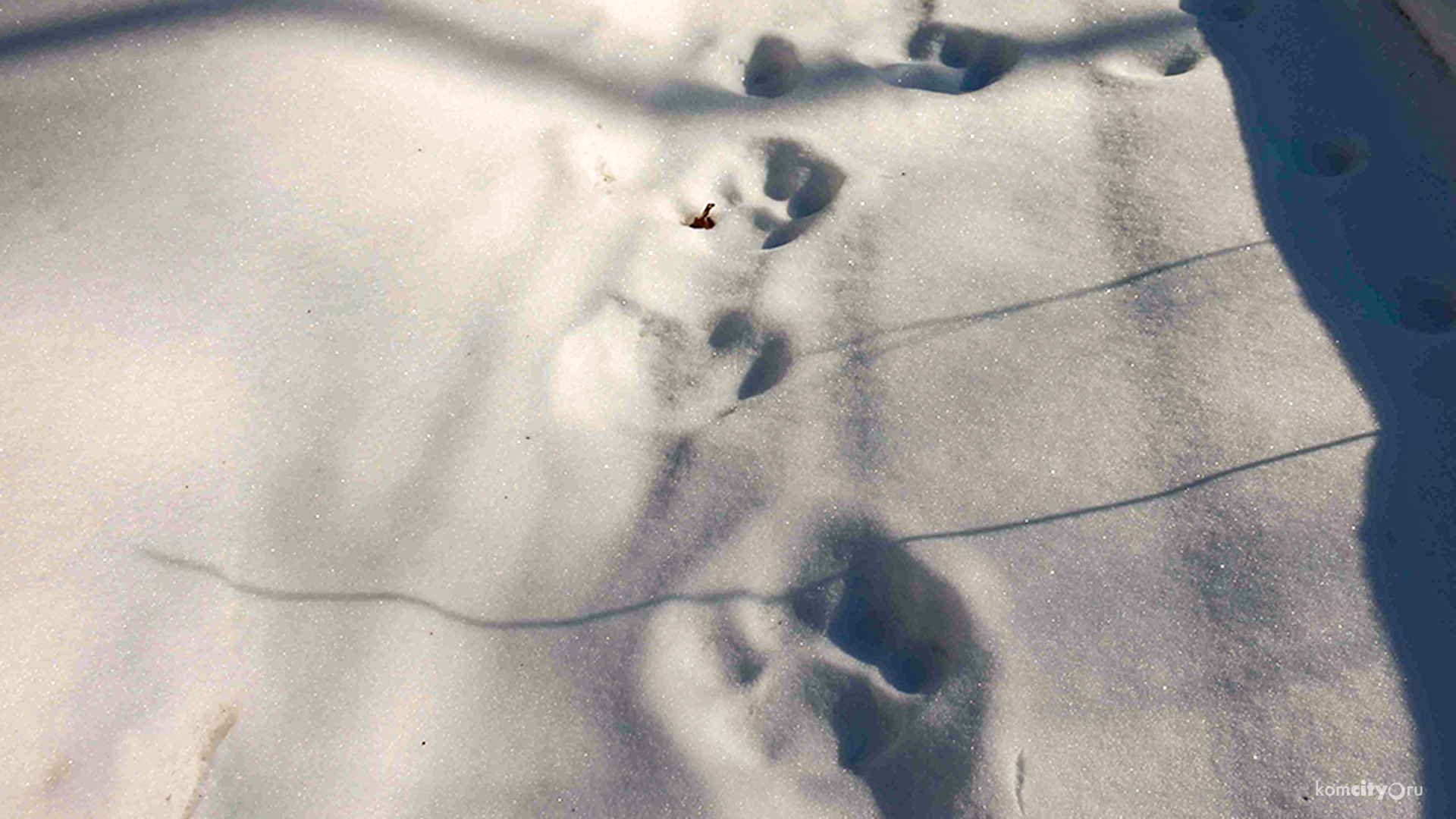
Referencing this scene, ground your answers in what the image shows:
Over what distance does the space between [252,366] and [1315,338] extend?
4.89 ft

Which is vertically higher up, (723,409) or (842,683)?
(723,409)

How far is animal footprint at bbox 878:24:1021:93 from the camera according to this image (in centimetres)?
173

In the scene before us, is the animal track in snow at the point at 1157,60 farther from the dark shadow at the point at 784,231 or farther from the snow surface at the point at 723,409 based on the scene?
the dark shadow at the point at 784,231

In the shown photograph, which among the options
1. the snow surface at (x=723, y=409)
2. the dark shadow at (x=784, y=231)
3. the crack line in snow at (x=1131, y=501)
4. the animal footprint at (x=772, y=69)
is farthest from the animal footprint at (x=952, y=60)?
the crack line in snow at (x=1131, y=501)

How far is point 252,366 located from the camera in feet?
4.78

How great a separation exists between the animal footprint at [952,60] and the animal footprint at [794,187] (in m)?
0.21

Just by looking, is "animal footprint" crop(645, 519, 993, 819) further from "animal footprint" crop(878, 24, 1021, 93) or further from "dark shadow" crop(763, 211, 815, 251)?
"animal footprint" crop(878, 24, 1021, 93)

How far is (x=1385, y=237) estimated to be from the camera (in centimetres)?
147

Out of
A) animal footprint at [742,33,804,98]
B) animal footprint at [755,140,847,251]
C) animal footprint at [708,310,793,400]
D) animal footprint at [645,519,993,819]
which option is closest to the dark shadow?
animal footprint at [755,140,847,251]

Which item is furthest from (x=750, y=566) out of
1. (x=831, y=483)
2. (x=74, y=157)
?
(x=74, y=157)

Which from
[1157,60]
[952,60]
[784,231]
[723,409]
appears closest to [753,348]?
[723,409]

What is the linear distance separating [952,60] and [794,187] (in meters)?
0.38

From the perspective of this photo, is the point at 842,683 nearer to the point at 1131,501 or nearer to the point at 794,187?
the point at 1131,501

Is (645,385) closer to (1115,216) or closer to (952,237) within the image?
(952,237)
